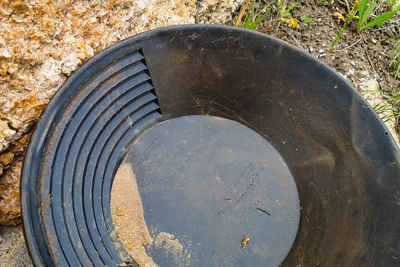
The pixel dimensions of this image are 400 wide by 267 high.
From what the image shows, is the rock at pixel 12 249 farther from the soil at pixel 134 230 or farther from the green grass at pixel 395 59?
the green grass at pixel 395 59

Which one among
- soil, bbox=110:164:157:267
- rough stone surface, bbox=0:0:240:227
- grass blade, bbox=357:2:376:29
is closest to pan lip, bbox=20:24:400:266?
rough stone surface, bbox=0:0:240:227

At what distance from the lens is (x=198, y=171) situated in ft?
5.28

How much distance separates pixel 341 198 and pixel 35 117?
108cm

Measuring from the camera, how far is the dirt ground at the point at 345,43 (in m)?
1.98

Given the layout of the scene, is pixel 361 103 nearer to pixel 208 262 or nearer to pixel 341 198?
pixel 341 198

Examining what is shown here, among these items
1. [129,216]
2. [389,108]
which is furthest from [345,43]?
[129,216]

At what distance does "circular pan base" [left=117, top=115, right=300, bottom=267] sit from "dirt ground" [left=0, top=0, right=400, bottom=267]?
59cm

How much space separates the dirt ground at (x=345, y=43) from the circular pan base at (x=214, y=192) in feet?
1.92

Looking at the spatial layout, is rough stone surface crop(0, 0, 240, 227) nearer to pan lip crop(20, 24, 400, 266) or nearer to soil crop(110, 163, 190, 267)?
pan lip crop(20, 24, 400, 266)

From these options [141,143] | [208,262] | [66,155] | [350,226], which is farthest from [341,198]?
[66,155]

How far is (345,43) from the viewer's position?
2062 millimetres

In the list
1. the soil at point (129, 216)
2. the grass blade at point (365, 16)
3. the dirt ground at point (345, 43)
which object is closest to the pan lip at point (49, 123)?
the soil at point (129, 216)

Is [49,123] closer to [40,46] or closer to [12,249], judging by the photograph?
[40,46]

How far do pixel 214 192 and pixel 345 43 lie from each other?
3.49 feet
